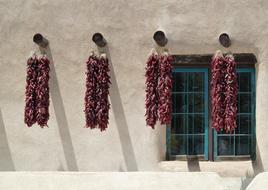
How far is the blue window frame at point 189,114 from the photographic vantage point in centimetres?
896

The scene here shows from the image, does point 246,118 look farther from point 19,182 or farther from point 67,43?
point 19,182

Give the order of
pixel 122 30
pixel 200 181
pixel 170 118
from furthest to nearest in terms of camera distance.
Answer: pixel 122 30, pixel 170 118, pixel 200 181

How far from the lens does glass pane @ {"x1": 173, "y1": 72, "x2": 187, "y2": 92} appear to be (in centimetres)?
900

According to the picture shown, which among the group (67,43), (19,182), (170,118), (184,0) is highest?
(184,0)

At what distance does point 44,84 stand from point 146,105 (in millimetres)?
1699

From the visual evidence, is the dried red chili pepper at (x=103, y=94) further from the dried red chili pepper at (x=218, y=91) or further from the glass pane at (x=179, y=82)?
the dried red chili pepper at (x=218, y=91)

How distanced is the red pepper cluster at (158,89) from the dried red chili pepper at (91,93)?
83 centimetres

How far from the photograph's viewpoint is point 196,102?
900cm

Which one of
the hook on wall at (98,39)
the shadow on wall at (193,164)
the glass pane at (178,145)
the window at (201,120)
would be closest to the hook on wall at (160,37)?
the window at (201,120)

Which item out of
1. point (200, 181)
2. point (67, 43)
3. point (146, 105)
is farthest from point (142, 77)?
point (200, 181)

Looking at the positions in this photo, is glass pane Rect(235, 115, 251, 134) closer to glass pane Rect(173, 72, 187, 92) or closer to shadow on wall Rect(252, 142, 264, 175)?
shadow on wall Rect(252, 142, 264, 175)

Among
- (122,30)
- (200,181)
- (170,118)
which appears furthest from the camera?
(122,30)

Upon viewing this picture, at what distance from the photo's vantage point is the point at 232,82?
8.44 m

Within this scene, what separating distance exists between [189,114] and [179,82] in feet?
1.87
